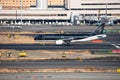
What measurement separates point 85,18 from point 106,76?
10700 centimetres

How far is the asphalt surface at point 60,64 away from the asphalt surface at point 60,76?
4994mm

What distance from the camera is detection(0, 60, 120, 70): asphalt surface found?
144 feet

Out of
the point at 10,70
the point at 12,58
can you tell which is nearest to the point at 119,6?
the point at 12,58

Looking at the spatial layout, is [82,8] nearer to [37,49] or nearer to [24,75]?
[37,49]

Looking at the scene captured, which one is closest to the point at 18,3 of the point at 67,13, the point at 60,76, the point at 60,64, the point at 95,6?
the point at 67,13

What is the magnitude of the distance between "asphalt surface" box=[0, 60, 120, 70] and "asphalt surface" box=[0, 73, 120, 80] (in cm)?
499

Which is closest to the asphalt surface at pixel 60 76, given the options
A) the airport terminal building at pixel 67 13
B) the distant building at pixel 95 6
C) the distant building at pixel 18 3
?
the airport terminal building at pixel 67 13

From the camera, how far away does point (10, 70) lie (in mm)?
41000

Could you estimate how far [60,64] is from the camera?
149 ft

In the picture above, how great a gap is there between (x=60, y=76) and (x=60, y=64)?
27.2 ft

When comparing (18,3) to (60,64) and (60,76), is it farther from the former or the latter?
(60,76)

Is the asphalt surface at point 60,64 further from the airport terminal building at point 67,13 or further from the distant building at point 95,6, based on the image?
the distant building at point 95,6

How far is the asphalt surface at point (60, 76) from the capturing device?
36053 mm

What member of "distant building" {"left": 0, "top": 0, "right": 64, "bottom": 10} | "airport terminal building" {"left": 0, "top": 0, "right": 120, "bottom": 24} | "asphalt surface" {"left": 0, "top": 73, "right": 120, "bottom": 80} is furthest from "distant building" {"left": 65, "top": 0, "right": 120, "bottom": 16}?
"asphalt surface" {"left": 0, "top": 73, "right": 120, "bottom": 80}
